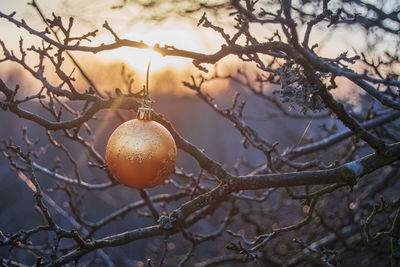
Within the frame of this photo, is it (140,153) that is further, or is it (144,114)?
(144,114)

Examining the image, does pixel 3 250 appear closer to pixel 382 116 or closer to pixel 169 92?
pixel 382 116

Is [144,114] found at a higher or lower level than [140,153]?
higher

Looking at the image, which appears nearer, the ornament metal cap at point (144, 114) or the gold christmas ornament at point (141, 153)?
the gold christmas ornament at point (141, 153)

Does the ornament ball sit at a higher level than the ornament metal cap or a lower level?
lower

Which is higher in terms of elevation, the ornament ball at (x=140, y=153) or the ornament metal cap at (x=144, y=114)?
the ornament metal cap at (x=144, y=114)

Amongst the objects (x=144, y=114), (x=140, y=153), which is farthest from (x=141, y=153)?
(x=144, y=114)

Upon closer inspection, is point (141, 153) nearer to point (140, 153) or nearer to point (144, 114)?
point (140, 153)

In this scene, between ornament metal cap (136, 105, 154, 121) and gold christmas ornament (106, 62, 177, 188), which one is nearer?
gold christmas ornament (106, 62, 177, 188)
